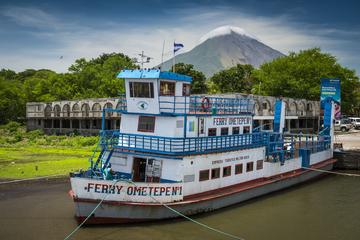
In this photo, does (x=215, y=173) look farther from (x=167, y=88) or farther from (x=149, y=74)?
(x=149, y=74)

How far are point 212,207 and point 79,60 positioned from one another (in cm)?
6896

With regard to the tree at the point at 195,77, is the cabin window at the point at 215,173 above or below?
below

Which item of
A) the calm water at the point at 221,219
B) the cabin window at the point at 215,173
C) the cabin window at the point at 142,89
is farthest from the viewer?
the cabin window at the point at 215,173

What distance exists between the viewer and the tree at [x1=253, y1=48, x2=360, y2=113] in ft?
209

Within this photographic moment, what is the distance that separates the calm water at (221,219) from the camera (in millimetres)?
17141

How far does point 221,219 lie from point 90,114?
39025 millimetres

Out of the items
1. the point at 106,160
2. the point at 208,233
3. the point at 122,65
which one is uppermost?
the point at 122,65

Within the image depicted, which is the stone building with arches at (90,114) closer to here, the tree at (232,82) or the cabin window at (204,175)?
the tree at (232,82)

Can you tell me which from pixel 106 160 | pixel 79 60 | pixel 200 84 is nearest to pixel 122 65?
pixel 79 60

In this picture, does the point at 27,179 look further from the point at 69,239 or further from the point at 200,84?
the point at 200,84

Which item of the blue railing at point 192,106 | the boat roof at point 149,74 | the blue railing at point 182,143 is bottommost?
the blue railing at point 182,143

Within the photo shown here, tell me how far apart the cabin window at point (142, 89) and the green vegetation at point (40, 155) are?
11.1 meters

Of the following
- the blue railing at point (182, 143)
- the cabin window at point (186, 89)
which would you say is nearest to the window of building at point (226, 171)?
the blue railing at point (182, 143)

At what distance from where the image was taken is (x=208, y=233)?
17.6 m
